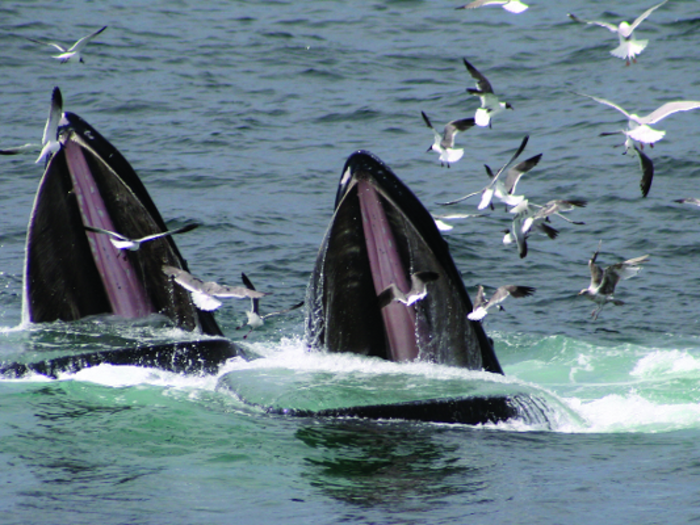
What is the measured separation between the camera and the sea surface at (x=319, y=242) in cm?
614

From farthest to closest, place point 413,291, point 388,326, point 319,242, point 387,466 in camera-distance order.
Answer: point 319,242
point 388,326
point 413,291
point 387,466

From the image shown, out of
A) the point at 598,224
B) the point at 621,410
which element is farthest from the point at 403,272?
the point at 598,224

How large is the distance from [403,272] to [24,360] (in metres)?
3.08

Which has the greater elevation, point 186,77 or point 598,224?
point 186,77

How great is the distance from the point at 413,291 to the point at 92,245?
283 centimetres

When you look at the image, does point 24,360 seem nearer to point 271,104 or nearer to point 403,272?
point 403,272

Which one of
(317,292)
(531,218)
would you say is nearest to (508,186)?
(531,218)

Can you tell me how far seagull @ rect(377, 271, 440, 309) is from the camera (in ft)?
24.1

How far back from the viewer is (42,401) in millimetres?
7707

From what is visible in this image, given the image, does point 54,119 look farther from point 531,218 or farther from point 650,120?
point 650,120

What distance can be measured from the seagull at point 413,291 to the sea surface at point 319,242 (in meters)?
0.60

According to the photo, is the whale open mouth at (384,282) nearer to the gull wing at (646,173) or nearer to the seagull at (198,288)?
the seagull at (198,288)

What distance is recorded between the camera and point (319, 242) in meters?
15.3

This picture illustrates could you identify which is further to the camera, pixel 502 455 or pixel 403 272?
pixel 403 272
